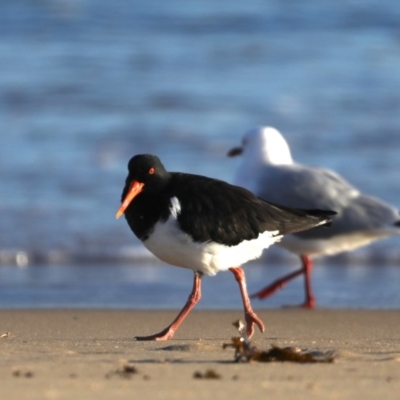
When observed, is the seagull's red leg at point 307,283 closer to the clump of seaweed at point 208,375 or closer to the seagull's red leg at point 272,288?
the seagull's red leg at point 272,288

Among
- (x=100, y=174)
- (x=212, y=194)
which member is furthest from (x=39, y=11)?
(x=212, y=194)

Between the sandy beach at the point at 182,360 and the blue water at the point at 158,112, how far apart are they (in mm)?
1167

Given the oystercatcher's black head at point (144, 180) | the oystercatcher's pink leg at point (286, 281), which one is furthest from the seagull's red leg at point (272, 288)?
the oystercatcher's black head at point (144, 180)

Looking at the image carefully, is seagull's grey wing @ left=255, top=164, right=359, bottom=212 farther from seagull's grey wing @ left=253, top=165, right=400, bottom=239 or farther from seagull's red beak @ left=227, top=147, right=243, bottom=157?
seagull's red beak @ left=227, top=147, right=243, bottom=157

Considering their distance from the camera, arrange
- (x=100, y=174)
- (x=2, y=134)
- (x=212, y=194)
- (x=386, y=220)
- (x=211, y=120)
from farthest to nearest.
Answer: (x=211, y=120)
(x=2, y=134)
(x=100, y=174)
(x=386, y=220)
(x=212, y=194)

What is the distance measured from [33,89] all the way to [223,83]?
9.40 ft

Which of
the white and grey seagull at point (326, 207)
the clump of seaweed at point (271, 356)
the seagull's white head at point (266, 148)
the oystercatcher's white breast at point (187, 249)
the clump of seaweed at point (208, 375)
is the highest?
the seagull's white head at point (266, 148)

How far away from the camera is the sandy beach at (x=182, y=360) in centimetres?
377

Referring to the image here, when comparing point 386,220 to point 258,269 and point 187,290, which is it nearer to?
point 258,269

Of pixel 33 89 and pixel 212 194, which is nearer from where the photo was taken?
pixel 212 194

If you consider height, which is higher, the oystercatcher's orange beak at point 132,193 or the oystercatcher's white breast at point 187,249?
the oystercatcher's orange beak at point 132,193

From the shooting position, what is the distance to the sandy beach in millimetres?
3766

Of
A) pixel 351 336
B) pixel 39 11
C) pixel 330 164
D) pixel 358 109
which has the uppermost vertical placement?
pixel 39 11

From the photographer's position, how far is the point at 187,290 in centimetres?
832
